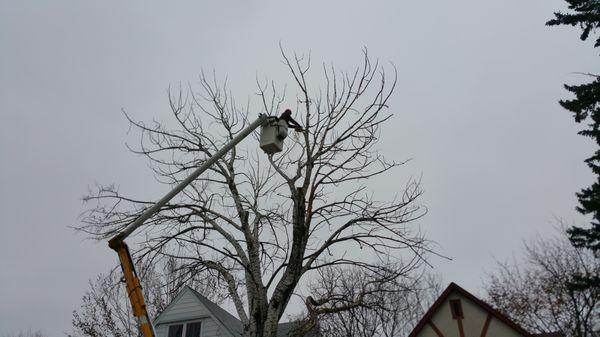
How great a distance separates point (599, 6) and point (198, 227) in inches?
611

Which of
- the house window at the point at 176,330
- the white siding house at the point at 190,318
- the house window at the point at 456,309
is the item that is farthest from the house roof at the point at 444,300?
the house window at the point at 176,330

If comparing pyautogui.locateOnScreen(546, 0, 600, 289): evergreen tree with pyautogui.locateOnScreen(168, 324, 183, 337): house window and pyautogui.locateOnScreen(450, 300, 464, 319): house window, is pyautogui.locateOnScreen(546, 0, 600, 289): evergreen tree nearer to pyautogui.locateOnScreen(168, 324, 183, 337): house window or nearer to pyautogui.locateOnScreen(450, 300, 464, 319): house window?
pyautogui.locateOnScreen(450, 300, 464, 319): house window

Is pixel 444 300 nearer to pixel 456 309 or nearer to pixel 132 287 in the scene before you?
pixel 456 309

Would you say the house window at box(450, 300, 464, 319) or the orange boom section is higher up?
the house window at box(450, 300, 464, 319)

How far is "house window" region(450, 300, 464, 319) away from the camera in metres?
15.9

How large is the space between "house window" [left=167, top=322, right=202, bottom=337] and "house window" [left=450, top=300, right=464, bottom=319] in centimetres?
1093

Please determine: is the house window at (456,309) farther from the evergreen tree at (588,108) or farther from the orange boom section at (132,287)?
the orange boom section at (132,287)

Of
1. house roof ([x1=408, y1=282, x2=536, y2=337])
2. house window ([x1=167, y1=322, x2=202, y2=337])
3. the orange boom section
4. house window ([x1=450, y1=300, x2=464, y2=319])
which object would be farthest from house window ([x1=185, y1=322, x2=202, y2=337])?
the orange boom section

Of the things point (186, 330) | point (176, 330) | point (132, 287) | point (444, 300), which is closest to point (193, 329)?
point (186, 330)

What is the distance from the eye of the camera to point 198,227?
10383 mm

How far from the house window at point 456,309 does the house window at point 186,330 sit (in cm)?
1093

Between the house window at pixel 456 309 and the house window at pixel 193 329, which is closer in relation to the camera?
the house window at pixel 456 309

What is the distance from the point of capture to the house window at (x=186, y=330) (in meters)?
19.5

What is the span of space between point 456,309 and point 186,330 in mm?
11813
